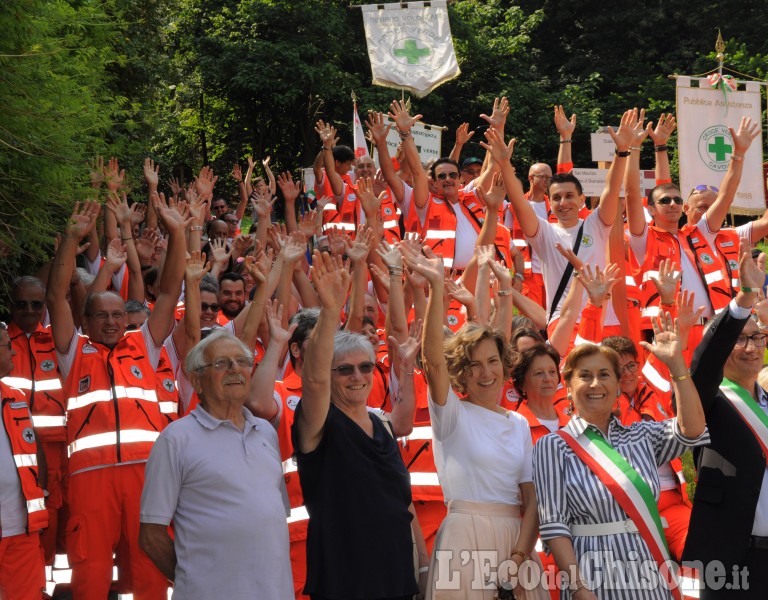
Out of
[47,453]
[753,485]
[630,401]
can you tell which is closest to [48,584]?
[47,453]

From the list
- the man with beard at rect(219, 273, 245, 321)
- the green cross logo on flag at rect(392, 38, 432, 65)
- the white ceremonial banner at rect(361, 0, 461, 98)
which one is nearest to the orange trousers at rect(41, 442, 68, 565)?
the man with beard at rect(219, 273, 245, 321)

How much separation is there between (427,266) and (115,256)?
283 centimetres

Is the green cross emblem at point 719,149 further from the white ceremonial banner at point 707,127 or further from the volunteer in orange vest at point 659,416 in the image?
the volunteer in orange vest at point 659,416

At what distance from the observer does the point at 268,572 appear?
470cm

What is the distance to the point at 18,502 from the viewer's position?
5.88 meters

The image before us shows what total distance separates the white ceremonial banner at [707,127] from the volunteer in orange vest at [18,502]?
734cm

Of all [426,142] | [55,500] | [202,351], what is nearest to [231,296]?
[55,500]

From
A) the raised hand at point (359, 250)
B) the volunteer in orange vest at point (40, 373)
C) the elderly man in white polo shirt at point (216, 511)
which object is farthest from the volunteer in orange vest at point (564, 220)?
the elderly man in white polo shirt at point (216, 511)

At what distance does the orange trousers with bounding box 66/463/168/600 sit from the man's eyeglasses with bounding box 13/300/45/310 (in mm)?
1176

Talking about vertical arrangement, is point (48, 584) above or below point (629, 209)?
below

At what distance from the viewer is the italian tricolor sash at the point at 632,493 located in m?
4.56

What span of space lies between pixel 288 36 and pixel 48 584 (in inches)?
994

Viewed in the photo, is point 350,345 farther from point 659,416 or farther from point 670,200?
point 670,200

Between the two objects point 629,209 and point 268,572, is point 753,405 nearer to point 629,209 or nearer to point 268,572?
point 268,572
